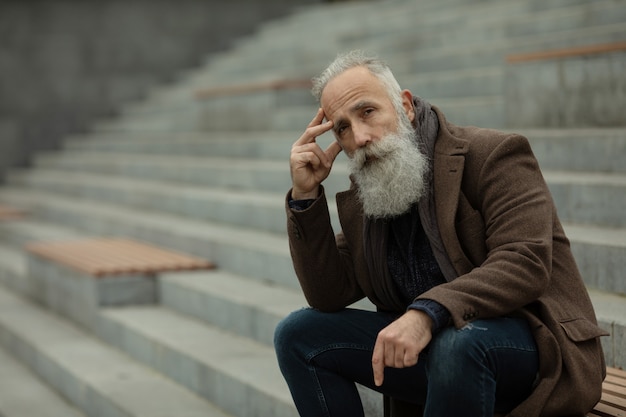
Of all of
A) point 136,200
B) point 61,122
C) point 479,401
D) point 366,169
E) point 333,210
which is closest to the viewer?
point 479,401

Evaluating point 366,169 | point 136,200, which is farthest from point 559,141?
point 136,200

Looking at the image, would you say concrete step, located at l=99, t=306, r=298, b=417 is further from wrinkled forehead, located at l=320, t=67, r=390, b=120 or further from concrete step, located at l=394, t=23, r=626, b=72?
concrete step, located at l=394, t=23, r=626, b=72

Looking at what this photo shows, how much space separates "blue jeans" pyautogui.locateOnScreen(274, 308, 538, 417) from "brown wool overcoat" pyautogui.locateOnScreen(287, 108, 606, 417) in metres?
0.06

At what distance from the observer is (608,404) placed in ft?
9.62

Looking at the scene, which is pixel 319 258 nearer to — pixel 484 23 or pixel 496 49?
pixel 496 49

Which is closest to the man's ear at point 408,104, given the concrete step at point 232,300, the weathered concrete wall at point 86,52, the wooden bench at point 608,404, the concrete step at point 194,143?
the wooden bench at point 608,404

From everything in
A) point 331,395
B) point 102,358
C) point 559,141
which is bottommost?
point 102,358

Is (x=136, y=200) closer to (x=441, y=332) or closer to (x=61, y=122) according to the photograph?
(x=61, y=122)

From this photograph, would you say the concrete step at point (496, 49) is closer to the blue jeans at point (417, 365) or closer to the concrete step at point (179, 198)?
the concrete step at point (179, 198)

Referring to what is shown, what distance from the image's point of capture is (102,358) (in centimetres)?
588

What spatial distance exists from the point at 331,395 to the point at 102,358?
3.02 m

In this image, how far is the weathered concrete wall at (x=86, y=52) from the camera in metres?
12.5

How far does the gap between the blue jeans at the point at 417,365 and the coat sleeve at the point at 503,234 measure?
76 mm

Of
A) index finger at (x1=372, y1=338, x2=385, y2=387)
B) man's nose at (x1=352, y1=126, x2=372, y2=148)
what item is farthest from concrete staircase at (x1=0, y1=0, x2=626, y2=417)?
man's nose at (x1=352, y1=126, x2=372, y2=148)
